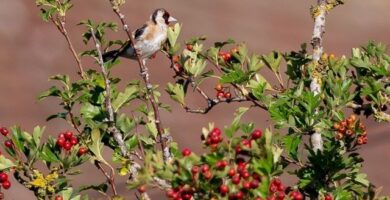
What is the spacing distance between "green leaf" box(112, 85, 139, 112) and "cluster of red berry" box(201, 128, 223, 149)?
1315 millimetres

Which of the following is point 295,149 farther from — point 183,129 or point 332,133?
point 183,129

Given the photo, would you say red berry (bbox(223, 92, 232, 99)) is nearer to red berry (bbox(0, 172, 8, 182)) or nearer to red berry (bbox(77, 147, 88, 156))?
red berry (bbox(77, 147, 88, 156))

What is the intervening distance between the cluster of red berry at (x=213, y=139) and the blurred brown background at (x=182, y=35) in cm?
939

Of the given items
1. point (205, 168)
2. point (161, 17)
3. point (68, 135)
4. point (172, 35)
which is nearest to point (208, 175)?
point (205, 168)

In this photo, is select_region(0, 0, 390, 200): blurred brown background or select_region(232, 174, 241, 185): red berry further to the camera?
select_region(0, 0, 390, 200): blurred brown background

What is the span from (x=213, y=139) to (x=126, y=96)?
1.36 metres

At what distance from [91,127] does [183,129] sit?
324 inches

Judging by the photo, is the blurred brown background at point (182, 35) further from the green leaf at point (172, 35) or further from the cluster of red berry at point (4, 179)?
the cluster of red berry at point (4, 179)

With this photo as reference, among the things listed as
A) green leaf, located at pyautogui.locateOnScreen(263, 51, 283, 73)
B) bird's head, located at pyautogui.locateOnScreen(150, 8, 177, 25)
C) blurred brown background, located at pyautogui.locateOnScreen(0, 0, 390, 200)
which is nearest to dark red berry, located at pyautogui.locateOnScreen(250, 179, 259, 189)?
green leaf, located at pyautogui.locateOnScreen(263, 51, 283, 73)

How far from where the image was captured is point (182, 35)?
1499 centimetres

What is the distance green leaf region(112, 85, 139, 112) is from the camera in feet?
15.2

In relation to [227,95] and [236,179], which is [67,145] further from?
[236,179]

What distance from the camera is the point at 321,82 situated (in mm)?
4875

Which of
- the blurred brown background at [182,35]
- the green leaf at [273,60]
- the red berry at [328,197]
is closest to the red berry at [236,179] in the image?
the red berry at [328,197]
